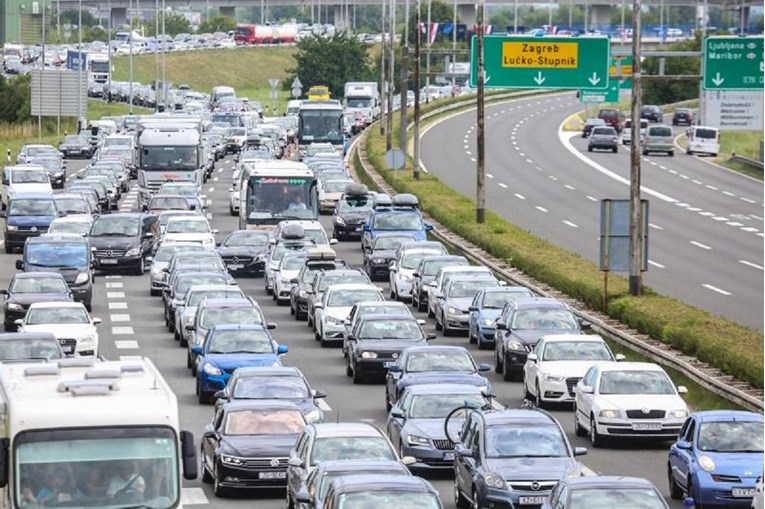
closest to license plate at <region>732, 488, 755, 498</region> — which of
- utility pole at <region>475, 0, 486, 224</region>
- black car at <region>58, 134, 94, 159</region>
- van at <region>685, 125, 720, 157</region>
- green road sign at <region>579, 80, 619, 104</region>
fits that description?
utility pole at <region>475, 0, 486, 224</region>

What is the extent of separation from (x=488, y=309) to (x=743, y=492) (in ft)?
60.7

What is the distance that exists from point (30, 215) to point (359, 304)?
Result: 2388 centimetres

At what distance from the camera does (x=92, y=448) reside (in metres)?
19.0

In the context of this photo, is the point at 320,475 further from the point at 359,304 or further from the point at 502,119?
the point at 502,119

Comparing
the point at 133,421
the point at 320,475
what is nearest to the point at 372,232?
the point at 320,475

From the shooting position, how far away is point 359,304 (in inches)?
1693

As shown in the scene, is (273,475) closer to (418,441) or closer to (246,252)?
(418,441)

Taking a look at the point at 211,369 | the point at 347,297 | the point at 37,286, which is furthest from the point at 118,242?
the point at 211,369

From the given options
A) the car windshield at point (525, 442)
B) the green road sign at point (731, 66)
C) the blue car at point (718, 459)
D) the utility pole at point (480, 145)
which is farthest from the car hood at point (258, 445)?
the utility pole at point (480, 145)

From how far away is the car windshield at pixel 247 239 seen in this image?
194ft

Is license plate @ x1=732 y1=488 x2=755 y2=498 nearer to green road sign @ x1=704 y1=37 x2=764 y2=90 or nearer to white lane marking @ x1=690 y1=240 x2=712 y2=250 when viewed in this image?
green road sign @ x1=704 y1=37 x2=764 y2=90

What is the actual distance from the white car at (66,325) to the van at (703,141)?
73821 mm

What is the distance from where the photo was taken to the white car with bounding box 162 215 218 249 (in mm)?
60031

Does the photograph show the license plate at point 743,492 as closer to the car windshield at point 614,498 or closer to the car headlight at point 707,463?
the car headlight at point 707,463
